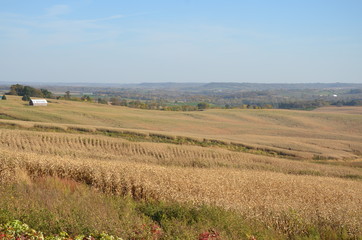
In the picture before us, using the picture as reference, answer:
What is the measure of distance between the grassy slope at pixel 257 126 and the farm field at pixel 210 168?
224 millimetres

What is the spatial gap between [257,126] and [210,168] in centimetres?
3569

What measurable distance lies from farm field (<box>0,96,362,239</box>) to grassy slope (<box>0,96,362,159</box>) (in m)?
0.22

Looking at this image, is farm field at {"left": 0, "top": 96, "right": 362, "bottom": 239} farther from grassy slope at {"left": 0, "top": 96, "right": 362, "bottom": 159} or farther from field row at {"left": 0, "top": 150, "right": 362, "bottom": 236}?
grassy slope at {"left": 0, "top": 96, "right": 362, "bottom": 159}

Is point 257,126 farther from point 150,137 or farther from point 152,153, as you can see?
point 152,153

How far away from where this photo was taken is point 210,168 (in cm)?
2405

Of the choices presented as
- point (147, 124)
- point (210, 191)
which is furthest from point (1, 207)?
point (147, 124)

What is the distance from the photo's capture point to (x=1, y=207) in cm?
880

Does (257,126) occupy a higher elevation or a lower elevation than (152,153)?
lower

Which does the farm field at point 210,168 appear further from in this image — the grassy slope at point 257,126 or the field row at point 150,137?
the grassy slope at point 257,126

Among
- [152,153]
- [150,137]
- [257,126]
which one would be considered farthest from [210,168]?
[257,126]

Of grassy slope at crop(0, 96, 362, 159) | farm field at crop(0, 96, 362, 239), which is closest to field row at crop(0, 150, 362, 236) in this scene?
farm field at crop(0, 96, 362, 239)

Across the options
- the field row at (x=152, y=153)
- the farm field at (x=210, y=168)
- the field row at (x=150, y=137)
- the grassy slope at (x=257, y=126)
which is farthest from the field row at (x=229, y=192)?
the grassy slope at (x=257, y=126)

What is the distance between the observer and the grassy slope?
40500 millimetres

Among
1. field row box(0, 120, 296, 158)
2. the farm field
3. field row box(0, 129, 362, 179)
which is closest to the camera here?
the farm field
